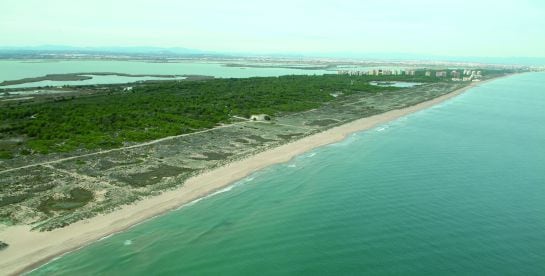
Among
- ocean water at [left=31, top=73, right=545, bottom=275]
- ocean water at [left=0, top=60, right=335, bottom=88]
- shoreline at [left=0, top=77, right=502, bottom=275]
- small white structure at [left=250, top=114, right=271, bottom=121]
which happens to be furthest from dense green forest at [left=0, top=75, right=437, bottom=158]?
ocean water at [left=0, top=60, right=335, bottom=88]

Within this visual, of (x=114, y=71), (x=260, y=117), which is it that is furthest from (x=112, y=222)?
(x=114, y=71)

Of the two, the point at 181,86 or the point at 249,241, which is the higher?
the point at 181,86

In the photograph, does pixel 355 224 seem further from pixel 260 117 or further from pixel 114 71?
pixel 114 71

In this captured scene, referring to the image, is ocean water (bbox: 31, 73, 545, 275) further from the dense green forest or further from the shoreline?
the dense green forest

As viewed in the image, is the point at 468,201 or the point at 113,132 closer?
the point at 468,201

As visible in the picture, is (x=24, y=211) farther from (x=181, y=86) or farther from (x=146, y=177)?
(x=181, y=86)

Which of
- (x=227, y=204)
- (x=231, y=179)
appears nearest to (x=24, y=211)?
(x=227, y=204)

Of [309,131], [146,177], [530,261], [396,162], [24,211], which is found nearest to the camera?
[530,261]
